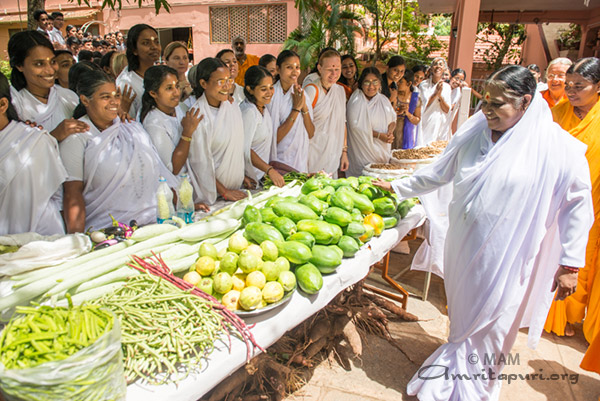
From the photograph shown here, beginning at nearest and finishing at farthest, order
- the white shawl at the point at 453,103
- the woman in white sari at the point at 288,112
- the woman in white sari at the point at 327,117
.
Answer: the woman in white sari at the point at 288,112 → the woman in white sari at the point at 327,117 → the white shawl at the point at 453,103

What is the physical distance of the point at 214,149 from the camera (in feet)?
11.0

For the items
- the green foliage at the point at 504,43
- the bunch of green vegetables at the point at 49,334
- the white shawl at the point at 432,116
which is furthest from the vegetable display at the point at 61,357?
the green foliage at the point at 504,43

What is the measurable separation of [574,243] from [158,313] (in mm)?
2100

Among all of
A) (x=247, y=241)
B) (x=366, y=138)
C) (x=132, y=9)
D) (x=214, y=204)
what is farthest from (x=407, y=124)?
(x=132, y=9)

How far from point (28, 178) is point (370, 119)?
139 inches

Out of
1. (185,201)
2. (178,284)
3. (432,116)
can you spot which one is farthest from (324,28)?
(178,284)

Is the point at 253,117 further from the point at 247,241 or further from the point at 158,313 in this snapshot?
the point at 158,313

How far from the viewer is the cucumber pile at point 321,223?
2021mm

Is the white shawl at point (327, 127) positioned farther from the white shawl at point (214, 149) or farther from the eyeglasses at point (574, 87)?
the eyeglasses at point (574, 87)

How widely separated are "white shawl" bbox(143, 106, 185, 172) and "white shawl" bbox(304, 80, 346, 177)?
181 centimetres

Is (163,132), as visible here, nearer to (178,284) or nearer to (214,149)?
(214,149)

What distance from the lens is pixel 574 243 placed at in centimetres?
208

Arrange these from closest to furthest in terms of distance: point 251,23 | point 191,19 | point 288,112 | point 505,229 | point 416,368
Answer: point 505,229
point 416,368
point 288,112
point 251,23
point 191,19

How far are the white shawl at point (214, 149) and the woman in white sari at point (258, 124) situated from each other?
165 mm
